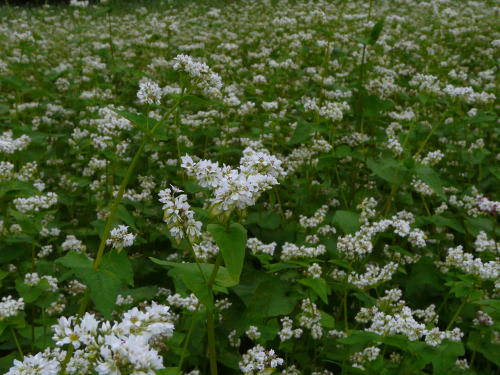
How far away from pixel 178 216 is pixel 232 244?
24 centimetres

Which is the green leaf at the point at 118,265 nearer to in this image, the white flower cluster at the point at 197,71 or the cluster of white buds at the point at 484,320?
the white flower cluster at the point at 197,71

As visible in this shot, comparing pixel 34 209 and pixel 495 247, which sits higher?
pixel 34 209

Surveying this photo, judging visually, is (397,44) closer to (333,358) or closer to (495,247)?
(495,247)

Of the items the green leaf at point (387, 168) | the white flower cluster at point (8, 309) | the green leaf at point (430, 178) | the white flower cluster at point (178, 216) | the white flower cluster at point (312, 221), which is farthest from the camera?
the green leaf at point (387, 168)

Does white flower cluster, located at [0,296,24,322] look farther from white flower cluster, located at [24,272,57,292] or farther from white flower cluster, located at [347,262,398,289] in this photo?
white flower cluster, located at [347,262,398,289]

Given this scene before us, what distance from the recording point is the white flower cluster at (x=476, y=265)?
3.20 metres

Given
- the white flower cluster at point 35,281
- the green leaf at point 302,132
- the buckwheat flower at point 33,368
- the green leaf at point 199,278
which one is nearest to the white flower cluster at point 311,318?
the green leaf at point 199,278

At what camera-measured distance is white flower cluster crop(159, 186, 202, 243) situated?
2176 millimetres

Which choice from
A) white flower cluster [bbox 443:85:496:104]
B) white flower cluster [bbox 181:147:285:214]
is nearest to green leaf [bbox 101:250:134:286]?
white flower cluster [bbox 181:147:285:214]

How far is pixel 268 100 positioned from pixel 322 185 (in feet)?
5.33

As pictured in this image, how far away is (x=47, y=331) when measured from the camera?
322 centimetres

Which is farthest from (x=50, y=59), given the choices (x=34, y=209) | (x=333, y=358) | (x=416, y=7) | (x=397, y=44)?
(x=416, y=7)

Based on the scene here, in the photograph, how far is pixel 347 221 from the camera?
12.9 ft

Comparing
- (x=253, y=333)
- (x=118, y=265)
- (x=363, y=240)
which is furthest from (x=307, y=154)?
(x=118, y=265)
